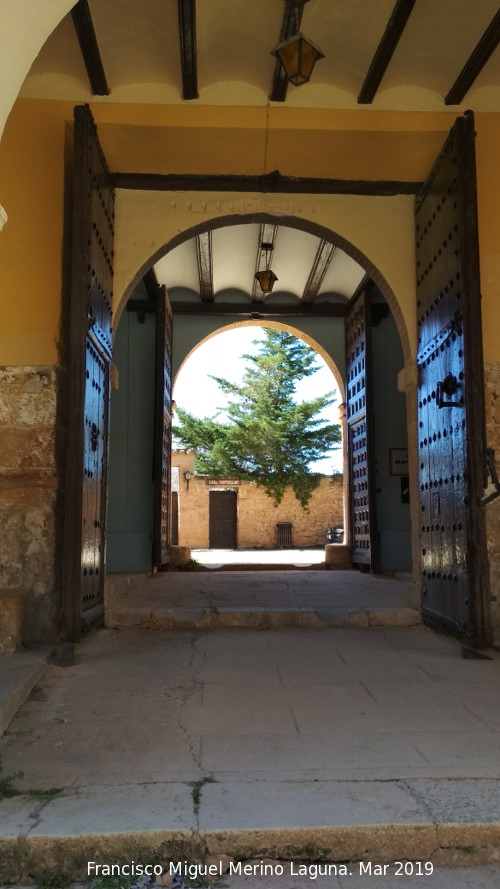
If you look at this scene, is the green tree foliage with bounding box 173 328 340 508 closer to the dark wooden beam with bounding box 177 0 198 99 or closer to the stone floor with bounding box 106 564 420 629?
the stone floor with bounding box 106 564 420 629

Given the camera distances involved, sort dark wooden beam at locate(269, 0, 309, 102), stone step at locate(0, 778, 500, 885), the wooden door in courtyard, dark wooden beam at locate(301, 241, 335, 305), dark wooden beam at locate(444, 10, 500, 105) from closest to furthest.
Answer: stone step at locate(0, 778, 500, 885) < dark wooden beam at locate(269, 0, 309, 102) < dark wooden beam at locate(444, 10, 500, 105) < dark wooden beam at locate(301, 241, 335, 305) < the wooden door in courtyard

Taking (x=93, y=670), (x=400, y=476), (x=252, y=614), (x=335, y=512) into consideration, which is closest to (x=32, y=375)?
(x=93, y=670)

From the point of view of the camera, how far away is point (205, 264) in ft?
26.2

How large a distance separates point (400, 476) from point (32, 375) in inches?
212

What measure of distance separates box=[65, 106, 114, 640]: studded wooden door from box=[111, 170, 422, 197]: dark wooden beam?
0.40 m

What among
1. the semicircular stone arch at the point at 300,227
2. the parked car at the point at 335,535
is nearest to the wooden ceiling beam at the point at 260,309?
the semicircular stone arch at the point at 300,227

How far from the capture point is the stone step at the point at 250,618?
15.2 feet

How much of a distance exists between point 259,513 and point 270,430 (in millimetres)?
2842

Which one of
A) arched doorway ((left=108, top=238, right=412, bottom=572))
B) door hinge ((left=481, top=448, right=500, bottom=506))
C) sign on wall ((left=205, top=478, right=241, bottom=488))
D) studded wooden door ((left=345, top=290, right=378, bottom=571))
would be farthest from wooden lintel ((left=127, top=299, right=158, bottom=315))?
sign on wall ((left=205, top=478, right=241, bottom=488))

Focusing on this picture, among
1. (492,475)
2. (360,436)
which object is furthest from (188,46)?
(360,436)

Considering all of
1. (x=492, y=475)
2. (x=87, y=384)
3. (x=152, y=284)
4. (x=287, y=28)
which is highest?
(x=287, y=28)

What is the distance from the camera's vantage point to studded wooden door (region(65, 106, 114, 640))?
13.0 ft

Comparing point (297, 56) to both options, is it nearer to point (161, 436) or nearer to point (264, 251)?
point (264, 251)

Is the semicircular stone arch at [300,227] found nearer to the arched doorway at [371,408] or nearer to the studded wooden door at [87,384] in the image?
the studded wooden door at [87,384]
